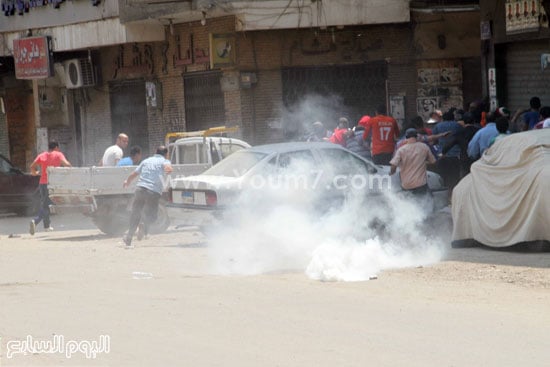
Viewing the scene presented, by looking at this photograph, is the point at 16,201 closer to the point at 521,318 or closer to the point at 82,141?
the point at 82,141

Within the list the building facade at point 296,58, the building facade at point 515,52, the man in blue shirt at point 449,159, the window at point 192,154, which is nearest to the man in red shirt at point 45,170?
the window at point 192,154

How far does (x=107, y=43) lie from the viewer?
1078 inches

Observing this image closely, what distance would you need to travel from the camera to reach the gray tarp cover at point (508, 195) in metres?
13.6

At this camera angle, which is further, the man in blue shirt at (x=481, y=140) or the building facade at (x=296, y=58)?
the building facade at (x=296, y=58)

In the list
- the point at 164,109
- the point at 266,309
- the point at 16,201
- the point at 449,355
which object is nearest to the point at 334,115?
the point at 164,109

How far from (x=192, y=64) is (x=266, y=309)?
16.9m

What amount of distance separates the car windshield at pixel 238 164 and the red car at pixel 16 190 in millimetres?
9848

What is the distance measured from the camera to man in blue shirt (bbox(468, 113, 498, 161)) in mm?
16953

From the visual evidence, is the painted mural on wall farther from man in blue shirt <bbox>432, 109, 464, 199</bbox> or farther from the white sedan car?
the white sedan car

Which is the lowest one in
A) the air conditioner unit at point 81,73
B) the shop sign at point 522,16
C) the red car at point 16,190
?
the red car at point 16,190

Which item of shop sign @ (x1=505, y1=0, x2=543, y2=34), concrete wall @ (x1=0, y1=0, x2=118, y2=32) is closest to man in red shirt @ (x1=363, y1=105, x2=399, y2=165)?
shop sign @ (x1=505, y1=0, x2=543, y2=34)

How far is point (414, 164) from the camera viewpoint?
15.2 metres

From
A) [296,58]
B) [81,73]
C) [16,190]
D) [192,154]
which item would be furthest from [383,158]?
[81,73]

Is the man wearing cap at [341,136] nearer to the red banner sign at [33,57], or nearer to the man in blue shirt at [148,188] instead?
the man in blue shirt at [148,188]
